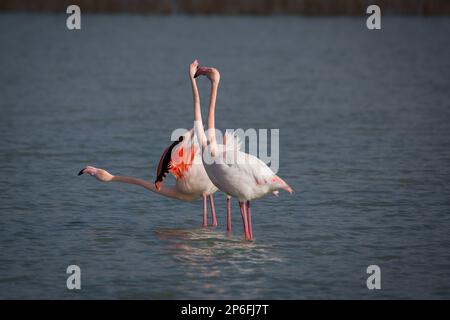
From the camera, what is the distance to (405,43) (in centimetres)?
4994

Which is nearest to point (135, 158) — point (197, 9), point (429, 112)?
point (429, 112)

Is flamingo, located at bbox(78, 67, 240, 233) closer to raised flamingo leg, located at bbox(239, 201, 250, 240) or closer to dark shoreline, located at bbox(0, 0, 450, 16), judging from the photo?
raised flamingo leg, located at bbox(239, 201, 250, 240)

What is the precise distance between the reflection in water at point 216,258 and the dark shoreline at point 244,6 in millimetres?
50650

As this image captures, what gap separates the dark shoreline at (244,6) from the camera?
63.2 metres

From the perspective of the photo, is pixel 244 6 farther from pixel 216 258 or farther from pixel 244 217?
pixel 216 258

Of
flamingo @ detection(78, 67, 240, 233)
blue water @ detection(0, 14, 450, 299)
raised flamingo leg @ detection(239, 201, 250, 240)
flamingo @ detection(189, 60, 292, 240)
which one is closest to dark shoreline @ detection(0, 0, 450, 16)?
blue water @ detection(0, 14, 450, 299)

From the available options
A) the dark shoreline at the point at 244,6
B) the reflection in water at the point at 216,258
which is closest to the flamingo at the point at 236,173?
the reflection in water at the point at 216,258

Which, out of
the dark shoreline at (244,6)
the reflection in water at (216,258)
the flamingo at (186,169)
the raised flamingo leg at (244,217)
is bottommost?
the reflection in water at (216,258)

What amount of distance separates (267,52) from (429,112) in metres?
22.7

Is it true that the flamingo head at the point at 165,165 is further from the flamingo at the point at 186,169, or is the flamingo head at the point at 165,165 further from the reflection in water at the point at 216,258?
the reflection in water at the point at 216,258

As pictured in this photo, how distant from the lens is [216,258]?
432 inches

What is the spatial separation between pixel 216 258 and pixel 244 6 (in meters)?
57.5

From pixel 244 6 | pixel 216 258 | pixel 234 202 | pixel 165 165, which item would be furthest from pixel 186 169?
pixel 244 6

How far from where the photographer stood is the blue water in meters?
10.3
